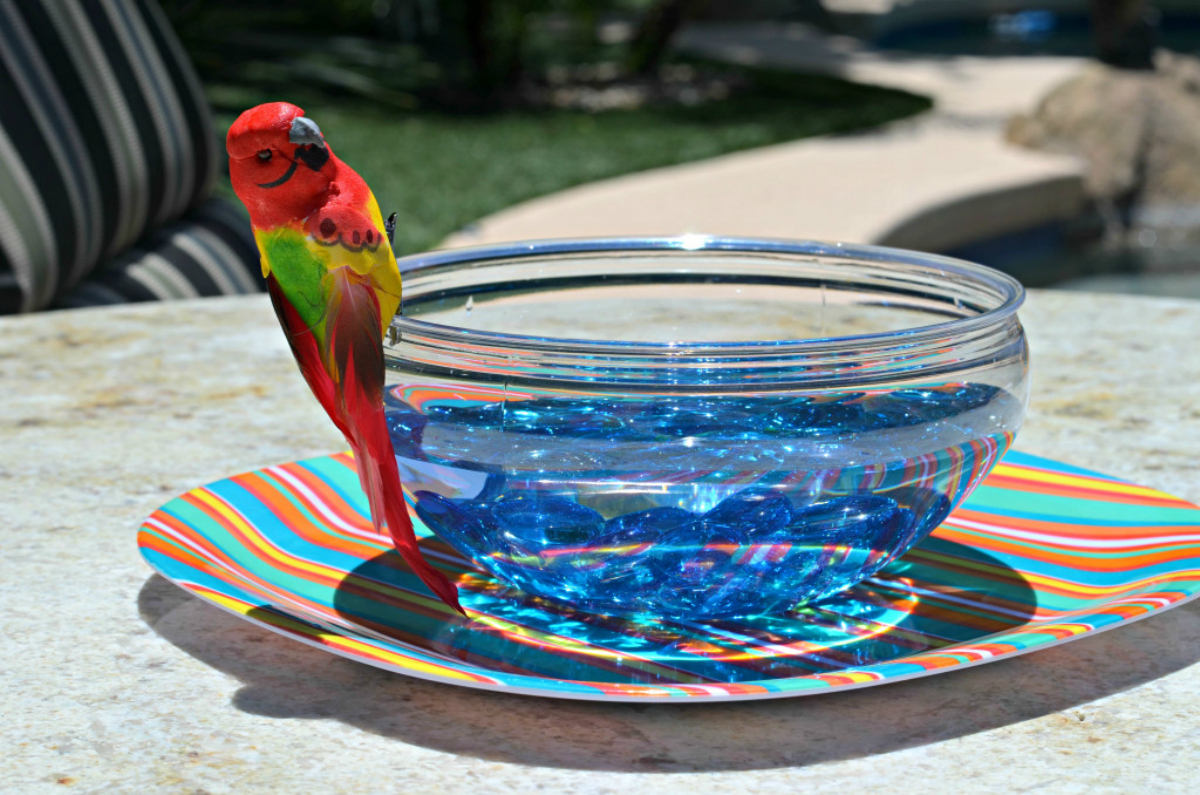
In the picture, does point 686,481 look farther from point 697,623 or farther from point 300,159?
point 300,159

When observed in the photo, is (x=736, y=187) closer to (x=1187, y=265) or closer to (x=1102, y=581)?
(x=1187, y=265)

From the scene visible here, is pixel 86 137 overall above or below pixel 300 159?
below

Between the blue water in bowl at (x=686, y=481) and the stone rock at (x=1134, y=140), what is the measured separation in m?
5.89

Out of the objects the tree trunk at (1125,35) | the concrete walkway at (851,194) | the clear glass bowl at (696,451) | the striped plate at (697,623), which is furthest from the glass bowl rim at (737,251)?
the tree trunk at (1125,35)

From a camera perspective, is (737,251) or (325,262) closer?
(325,262)

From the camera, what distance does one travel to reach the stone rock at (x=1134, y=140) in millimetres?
6086

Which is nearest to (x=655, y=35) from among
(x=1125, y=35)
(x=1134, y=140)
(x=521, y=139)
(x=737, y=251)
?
(x=521, y=139)

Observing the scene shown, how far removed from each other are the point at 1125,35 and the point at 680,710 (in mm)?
6869

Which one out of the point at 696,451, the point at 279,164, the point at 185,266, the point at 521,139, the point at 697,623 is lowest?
Result: the point at 521,139

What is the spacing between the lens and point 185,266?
212 cm

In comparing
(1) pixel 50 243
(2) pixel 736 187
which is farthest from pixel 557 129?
(1) pixel 50 243

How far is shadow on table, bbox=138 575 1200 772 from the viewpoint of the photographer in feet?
1.75

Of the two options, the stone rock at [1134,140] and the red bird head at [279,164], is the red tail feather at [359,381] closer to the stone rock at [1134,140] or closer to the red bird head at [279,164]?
the red bird head at [279,164]

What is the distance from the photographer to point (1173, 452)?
972 mm
